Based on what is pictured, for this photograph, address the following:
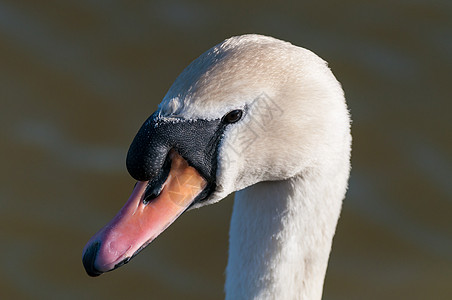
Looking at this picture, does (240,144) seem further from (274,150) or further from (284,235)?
(284,235)

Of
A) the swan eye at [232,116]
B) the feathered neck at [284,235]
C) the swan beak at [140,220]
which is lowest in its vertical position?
the feathered neck at [284,235]

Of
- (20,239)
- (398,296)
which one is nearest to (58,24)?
(20,239)

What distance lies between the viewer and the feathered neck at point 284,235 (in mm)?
3490

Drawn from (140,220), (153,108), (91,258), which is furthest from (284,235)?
(153,108)

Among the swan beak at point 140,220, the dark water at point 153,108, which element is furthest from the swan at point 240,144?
the dark water at point 153,108

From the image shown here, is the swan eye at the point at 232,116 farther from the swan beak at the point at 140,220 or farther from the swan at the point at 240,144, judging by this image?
the swan beak at the point at 140,220

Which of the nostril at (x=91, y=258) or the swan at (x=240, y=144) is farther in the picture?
the nostril at (x=91, y=258)

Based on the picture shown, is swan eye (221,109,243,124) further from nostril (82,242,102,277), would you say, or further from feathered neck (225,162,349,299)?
nostril (82,242,102,277)

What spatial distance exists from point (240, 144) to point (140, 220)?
1.61 feet

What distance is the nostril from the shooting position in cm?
326

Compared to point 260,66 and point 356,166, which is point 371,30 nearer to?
point 356,166

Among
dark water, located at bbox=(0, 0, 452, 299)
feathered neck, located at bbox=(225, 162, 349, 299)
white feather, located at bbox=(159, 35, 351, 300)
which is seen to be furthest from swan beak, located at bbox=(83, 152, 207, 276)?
dark water, located at bbox=(0, 0, 452, 299)

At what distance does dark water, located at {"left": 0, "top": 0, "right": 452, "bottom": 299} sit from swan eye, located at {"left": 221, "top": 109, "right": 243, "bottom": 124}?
94.2 inches

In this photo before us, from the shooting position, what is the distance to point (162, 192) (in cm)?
324
